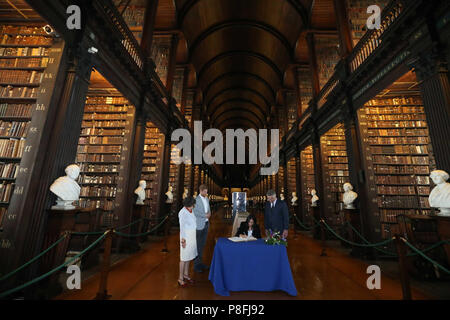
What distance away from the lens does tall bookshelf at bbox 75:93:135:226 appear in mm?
4992

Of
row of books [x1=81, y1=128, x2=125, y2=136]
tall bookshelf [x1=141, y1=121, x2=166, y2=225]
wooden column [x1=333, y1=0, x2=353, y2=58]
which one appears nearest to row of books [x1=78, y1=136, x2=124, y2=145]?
row of books [x1=81, y1=128, x2=125, y2=136]

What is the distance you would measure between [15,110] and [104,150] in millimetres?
2378

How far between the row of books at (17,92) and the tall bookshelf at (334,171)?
781 cm

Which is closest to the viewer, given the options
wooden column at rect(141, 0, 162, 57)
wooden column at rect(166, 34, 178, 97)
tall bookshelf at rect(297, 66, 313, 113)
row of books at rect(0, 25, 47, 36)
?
row of books at rect(0, 25, 47, 36)

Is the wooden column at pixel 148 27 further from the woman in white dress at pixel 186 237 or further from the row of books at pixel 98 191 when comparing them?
the woman in white dress at pixel 186 237

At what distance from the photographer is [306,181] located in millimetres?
8719

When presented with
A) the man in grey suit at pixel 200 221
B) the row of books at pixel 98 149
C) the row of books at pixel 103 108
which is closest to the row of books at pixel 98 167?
the row of books at pixel 98 149

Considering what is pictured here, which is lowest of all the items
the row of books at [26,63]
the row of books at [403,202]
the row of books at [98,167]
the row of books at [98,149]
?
the row of books at [403,202]

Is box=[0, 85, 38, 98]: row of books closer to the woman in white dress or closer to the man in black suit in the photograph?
the woman in white dress

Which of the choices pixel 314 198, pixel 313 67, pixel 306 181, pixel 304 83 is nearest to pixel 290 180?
pixel 306 181

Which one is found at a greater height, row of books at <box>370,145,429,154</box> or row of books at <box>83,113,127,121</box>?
row of books at <box>83,113,127,121</box>

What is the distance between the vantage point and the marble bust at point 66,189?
2.67 m

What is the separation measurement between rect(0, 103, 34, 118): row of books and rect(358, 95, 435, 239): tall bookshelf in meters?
7.00
